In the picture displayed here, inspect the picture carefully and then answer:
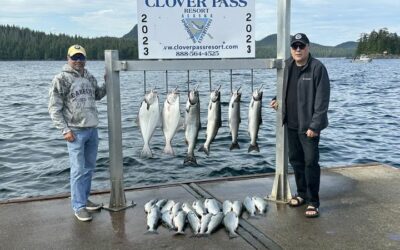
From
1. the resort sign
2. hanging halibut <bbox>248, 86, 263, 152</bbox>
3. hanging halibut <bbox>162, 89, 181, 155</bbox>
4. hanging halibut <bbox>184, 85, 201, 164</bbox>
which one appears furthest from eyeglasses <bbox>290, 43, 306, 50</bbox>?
hanging halibut <bbox>162, 89, 181, 155</bbox>

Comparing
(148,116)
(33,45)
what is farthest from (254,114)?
(33,45)

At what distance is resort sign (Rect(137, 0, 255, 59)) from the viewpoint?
20.7ft

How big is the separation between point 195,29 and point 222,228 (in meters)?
2.57

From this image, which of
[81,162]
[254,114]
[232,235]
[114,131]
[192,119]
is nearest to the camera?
[232,235]

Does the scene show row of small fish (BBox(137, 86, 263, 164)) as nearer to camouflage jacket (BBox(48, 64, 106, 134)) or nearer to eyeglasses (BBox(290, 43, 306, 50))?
camouflage jacket (BBox(48, 64, 106, 134))

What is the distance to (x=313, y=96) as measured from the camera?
6.11m

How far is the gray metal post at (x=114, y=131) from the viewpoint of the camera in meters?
6.29

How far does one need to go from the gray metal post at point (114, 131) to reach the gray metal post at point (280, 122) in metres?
2.11

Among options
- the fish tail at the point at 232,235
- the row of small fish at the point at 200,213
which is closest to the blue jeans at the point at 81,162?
the row of small fish at the point at 200,213

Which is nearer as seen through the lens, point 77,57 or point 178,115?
point 77,57

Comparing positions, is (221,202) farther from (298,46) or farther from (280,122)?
(298,46)

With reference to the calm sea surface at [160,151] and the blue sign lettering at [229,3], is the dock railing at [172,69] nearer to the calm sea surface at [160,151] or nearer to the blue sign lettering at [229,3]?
the blue sign lettering at [229,3]

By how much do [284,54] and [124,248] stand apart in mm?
3348

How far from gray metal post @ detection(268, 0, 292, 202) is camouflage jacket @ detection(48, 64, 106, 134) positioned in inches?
98.6
